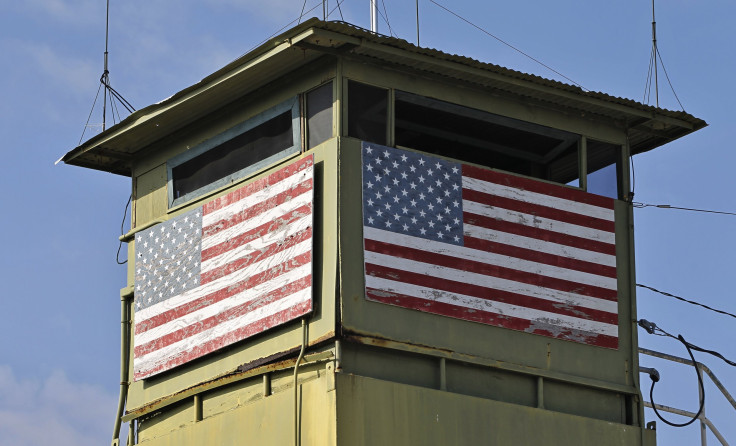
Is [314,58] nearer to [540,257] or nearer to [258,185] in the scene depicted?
[258,185]

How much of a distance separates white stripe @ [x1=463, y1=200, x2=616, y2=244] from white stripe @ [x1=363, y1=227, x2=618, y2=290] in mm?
596

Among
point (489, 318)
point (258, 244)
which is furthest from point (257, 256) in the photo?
point (489, 318)

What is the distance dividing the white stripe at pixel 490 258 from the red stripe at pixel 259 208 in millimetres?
1178

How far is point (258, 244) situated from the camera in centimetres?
2386

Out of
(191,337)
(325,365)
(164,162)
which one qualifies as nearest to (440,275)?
(325,365)

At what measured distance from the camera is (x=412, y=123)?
2470cm

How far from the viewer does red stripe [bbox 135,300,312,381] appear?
22.9m

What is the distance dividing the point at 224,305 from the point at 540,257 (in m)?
4.78

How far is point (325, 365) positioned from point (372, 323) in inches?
34.7

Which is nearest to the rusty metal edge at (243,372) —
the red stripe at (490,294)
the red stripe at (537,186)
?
the red stripe at (490,294)

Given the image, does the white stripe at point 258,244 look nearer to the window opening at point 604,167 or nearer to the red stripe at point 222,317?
the red stripe at point 222,317

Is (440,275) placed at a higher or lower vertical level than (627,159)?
lower

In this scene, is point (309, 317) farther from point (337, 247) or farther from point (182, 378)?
point (182, 378)

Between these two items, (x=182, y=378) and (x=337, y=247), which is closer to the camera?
(x=337, y=247)
